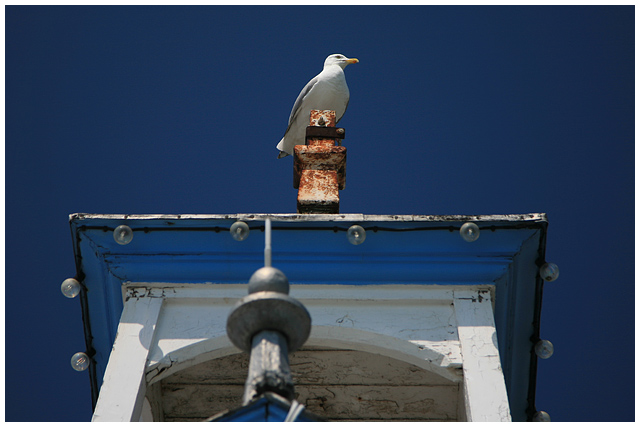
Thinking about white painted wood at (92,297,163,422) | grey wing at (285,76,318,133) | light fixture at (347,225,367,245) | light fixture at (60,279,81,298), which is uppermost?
grey wing at (285,76,318,133)

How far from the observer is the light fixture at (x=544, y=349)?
5.29m

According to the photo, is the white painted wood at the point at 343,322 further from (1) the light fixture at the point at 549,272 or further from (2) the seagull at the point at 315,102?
(2) the seagull at the point at 315,102

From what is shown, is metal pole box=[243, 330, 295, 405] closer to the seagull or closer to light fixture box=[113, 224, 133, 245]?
light fixture box=[113, 224, 133, 245]

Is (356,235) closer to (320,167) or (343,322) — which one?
(343,322)

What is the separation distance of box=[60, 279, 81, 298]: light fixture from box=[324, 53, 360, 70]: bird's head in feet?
19.1

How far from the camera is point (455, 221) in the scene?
5.08 meters

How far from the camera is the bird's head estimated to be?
34.5 ft

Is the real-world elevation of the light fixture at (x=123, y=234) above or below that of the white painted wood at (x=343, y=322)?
above

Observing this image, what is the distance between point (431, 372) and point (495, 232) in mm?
890

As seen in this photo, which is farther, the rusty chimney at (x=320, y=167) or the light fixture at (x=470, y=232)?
the rusty chimney at (x=320, y=167)

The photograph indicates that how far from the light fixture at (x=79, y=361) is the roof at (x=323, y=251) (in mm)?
399

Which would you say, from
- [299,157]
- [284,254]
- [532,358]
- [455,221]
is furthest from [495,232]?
[299,157]

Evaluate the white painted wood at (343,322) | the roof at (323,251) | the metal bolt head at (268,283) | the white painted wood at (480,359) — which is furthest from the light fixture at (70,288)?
the metal bolt head at (268,283)

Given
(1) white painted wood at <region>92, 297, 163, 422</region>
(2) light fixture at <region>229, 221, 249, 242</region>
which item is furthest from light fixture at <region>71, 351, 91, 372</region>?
(2) light fixture at <region>229, 221, 249, 242</region>
